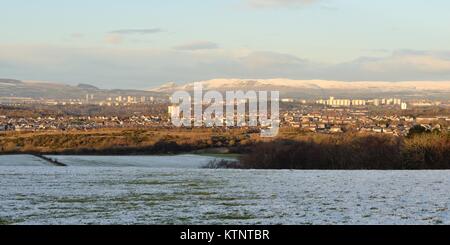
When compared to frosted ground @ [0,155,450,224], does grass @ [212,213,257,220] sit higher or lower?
higher

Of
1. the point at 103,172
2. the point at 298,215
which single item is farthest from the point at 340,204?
the point at 103,172

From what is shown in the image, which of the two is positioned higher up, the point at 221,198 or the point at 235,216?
the point at 235,216

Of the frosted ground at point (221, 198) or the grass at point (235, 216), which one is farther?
the frosted ground at point (221, 198)

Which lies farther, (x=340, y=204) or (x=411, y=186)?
(x=411, y=186)

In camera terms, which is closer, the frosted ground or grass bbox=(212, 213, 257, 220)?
grass bbox=(212, 213, 257, 220)

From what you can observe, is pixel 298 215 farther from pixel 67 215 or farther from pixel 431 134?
pixel 431 134

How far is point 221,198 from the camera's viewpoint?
28.8 meters

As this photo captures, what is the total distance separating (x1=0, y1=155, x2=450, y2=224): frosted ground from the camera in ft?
74.0

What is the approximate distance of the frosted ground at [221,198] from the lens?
22562 mm

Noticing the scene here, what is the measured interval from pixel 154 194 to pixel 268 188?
5.51 meters

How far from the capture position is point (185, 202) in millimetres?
27266

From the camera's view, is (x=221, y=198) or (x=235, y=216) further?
(x=221, y=198)

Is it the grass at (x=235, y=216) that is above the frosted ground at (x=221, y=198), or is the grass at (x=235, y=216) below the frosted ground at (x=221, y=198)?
above
